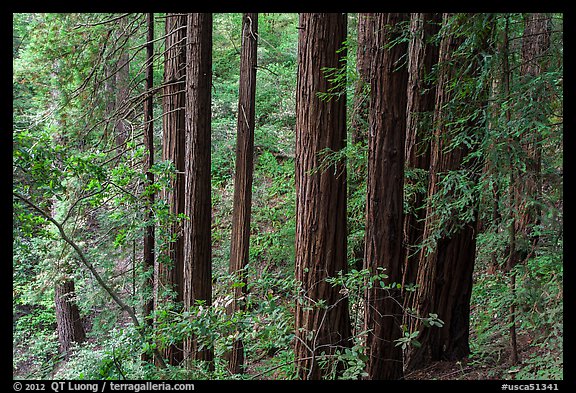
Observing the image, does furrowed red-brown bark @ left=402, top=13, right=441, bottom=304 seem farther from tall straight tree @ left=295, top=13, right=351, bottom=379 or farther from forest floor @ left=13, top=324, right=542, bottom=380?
tall straight tree @ left=295, top=13, right=351, bottom=379

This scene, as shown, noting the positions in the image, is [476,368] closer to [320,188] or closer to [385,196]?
[385,196]

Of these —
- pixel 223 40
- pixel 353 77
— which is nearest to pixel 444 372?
pixel 353 77

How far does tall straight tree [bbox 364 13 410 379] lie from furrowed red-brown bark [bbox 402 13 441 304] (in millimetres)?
1159

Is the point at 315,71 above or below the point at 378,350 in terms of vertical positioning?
above

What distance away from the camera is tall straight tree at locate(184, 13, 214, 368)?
26.2ft

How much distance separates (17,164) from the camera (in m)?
5.18

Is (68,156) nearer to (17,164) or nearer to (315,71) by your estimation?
(17,164)

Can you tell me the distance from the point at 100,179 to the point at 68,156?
0.47 meters

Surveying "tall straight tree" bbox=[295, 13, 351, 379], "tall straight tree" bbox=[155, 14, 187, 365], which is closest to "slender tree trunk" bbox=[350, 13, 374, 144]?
"tall straight tree" bbox=[295, 13, 351, 379]

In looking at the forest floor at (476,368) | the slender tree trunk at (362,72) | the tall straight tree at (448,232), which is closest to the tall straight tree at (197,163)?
the slender tree trunk at (362,72)

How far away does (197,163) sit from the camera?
317 inches

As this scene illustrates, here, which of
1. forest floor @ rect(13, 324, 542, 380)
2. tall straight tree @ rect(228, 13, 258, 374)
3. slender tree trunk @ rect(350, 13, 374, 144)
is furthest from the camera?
tall straight tree @ rect(228, 13, 258, 374)
